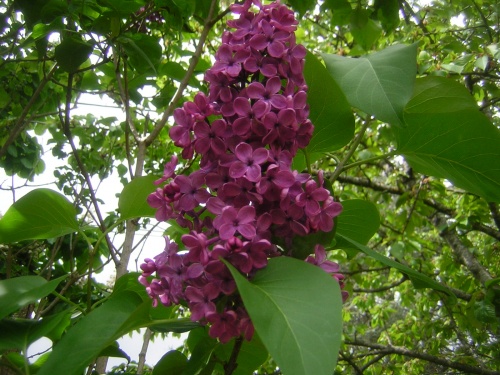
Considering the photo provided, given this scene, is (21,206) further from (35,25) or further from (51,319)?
(35,25)

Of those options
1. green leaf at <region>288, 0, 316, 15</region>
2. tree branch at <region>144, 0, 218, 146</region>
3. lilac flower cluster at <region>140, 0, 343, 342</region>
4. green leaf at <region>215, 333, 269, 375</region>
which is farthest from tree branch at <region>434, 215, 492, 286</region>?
lilac flower cluster at <region>140, 0, 343, 342</region>

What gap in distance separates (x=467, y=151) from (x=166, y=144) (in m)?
1.95

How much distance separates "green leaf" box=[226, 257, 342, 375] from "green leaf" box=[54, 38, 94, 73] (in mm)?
594

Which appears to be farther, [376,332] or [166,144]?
[376,332]

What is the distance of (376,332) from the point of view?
5387mm

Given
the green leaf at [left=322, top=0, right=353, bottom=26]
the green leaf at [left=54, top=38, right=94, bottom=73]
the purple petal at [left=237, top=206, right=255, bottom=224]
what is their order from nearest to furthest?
the purple petal at [left=237, top=206, right=255, bottom=224] < the green leaf at [left=54, top=38, right=94, bottom=73] < the green leaf at [left=322, top=0, right=353, bottom=26]

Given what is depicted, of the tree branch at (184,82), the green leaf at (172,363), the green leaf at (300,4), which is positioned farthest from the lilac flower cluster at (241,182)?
the green leaf at (300,4)

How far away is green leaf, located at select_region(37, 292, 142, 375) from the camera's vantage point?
1.29 ft

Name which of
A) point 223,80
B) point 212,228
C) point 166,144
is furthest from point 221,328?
point 166,144

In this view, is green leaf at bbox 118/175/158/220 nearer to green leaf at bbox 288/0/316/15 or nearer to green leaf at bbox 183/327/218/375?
green leaf at bbox 183/327/218/375

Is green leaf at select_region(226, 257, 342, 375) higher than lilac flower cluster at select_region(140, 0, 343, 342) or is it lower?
lower

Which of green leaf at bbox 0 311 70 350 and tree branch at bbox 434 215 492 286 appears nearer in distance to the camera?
green leaf at bbox 0 311 70 350

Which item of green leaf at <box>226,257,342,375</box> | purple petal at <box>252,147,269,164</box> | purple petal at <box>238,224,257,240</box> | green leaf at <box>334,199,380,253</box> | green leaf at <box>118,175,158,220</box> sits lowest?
green leaf at <box>226,257,342,375</box>

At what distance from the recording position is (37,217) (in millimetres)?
619
